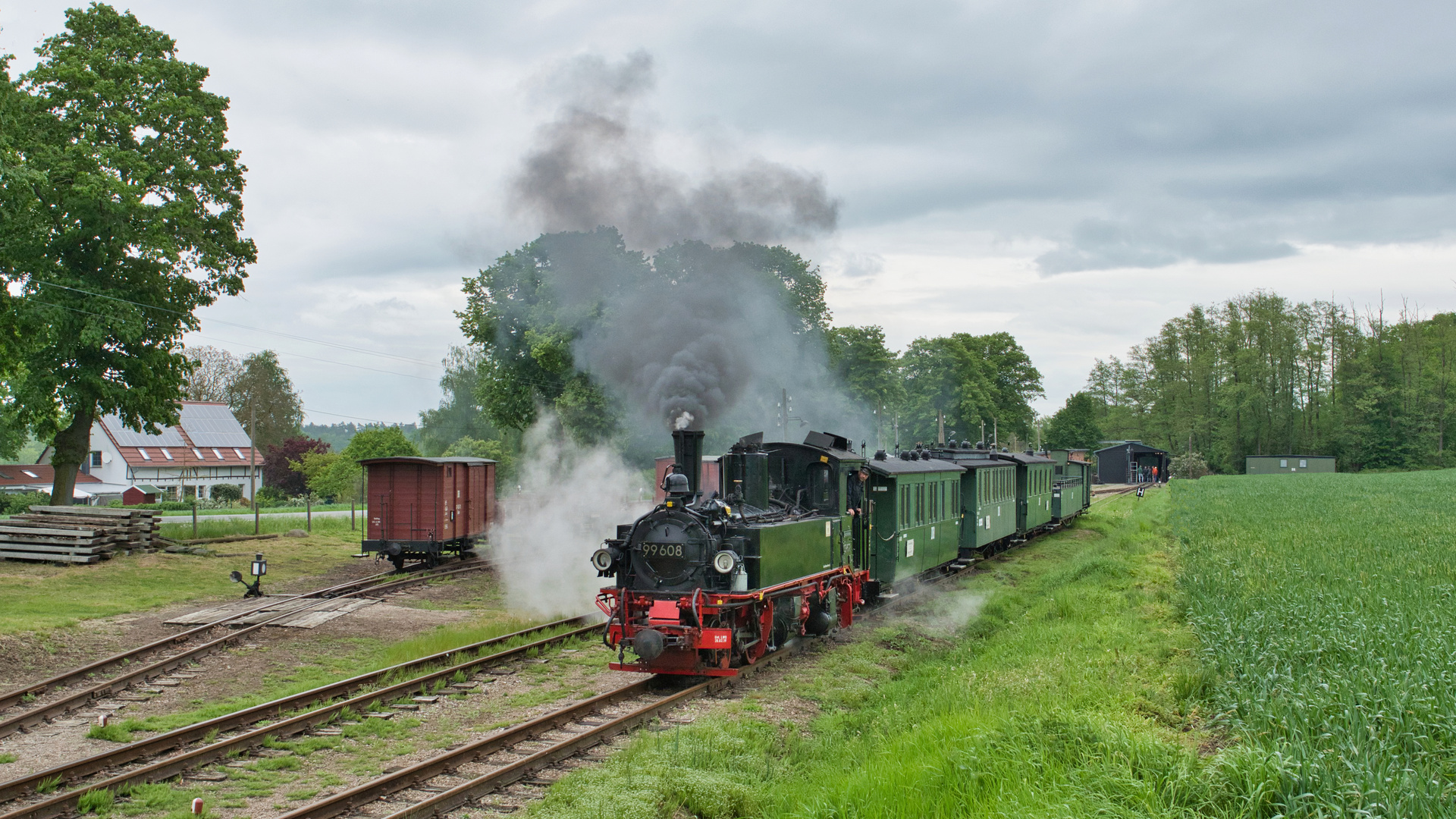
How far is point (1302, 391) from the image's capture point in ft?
247

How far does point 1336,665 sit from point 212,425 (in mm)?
64171

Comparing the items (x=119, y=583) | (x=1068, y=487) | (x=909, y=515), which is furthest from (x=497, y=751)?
(x=1068, y=487)

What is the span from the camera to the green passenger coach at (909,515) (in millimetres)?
14969

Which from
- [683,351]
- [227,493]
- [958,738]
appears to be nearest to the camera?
[958,738]

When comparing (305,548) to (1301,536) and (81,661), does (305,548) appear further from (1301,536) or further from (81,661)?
(1301,536)

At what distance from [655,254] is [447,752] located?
38.7ft

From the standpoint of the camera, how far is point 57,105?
22625mm

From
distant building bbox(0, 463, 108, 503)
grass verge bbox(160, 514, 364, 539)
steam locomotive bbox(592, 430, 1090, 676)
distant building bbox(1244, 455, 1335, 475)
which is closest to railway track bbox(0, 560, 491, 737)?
steam locomotive bbox(592, 430, 1090, 676)

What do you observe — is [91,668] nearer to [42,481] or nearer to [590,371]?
[590,371]

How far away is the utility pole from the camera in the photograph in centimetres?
3244

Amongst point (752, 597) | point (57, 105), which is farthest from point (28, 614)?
point (57, 105)

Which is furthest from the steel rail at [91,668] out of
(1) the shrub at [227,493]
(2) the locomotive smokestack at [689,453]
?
(1) the shrub at [227,493]

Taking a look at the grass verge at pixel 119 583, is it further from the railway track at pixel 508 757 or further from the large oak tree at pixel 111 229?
the railway track at pixel 508 757

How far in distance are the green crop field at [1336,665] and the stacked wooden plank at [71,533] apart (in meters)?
22.2
